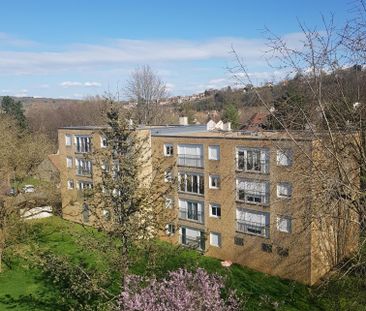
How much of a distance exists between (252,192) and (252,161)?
186 centimetres

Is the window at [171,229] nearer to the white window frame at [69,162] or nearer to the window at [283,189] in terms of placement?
the window at [283,189]

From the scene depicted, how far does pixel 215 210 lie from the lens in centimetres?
2709

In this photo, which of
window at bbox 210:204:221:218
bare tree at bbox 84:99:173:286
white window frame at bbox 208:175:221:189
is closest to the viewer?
bare tree at bbox 84:99:173:286

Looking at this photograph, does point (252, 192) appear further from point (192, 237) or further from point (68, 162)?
point (68, 162)

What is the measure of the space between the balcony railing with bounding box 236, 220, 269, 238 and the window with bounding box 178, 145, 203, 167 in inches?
174

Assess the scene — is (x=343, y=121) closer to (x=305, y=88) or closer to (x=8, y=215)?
(x=305, y=88)

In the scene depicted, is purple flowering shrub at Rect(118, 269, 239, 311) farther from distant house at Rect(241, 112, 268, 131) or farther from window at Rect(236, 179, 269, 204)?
window at Rect(236, 179, 269, 204)

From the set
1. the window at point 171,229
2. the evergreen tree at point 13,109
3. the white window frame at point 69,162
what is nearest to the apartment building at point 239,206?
the window at point 171,229

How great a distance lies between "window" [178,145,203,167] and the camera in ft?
88.6

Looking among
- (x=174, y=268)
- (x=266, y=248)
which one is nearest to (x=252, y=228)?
(x=266, y=248)

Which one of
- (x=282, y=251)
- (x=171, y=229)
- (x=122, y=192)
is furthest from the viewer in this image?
(x=282, y=251)

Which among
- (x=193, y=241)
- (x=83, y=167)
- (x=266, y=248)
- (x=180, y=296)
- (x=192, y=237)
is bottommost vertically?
(x=193, y=241)

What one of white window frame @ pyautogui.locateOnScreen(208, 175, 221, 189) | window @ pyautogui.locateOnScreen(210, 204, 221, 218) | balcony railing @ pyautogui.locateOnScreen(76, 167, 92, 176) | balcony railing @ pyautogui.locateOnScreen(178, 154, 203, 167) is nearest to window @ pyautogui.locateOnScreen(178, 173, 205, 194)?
white window frame @ pyautogui.locateOnScreen(208, 175, 221, 189)

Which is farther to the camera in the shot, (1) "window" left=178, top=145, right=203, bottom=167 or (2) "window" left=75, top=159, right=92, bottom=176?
(2) "window" left=75, top=159, right=92, bottom=176
